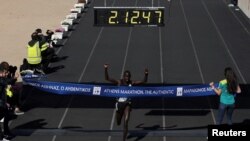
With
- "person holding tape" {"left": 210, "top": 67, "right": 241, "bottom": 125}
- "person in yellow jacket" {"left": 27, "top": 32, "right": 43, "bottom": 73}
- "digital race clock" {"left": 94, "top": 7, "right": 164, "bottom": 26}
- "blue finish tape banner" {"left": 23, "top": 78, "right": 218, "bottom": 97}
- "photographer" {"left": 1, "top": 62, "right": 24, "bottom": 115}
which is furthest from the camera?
"digital race clock" {"left": 94, "top": 7, "right": 164, "bottom": 26}

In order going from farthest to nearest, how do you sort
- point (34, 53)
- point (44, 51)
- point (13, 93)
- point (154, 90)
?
point (44, 51) → point (34, 53) → point (13, 93) → point (154, 90)

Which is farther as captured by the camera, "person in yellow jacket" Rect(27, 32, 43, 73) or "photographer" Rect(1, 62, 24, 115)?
"person in yellow jacket" Rect(27, 32, 43, 73)

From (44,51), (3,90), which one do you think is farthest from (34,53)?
(3,90)

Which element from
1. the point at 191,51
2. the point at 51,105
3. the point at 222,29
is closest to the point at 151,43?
the point at 191,51

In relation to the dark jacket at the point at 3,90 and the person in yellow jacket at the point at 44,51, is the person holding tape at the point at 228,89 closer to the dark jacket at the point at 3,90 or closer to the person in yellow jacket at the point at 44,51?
the dark jacket at the point at 3,90

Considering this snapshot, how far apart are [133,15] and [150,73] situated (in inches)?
81.6

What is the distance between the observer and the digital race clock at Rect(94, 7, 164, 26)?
22.4 m

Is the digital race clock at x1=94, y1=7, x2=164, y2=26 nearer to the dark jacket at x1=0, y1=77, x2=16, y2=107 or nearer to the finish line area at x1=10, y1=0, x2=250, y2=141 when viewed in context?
the finish line area at x1=10, y1=0, x2=250, y2=141

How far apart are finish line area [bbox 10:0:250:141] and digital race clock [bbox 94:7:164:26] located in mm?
1018

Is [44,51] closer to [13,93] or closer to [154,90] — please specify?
[13,93]

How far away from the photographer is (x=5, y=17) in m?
37.4

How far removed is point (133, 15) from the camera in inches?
883

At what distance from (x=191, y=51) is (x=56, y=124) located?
10908 mm

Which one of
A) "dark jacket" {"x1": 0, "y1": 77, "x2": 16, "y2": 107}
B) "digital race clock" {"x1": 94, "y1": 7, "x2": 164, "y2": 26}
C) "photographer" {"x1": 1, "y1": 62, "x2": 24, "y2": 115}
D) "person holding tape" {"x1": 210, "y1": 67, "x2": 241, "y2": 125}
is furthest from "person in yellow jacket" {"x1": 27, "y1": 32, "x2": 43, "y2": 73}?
"person holding tape" {"x1": 210, "y1": 67, "x2": 241, "y2": 125}
